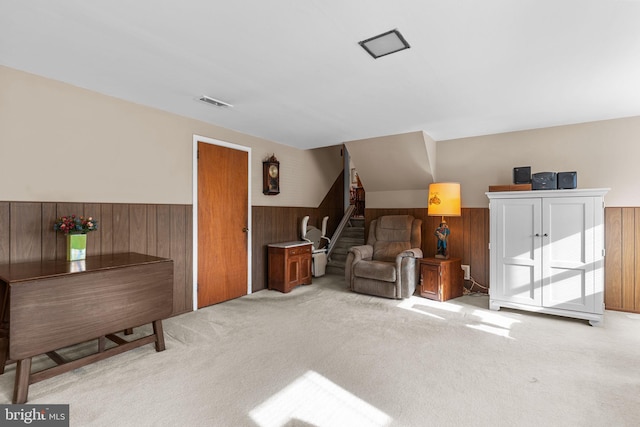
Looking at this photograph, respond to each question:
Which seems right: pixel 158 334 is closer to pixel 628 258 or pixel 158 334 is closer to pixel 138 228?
pixel 138 228

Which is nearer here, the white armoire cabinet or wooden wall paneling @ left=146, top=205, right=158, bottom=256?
the white armoire cabinet

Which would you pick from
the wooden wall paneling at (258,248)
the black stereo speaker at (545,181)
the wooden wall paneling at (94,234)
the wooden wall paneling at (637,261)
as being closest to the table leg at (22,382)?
the wooden wall paneling at (94,234)

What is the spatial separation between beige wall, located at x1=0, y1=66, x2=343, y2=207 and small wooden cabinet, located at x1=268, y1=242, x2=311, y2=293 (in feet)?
4.94

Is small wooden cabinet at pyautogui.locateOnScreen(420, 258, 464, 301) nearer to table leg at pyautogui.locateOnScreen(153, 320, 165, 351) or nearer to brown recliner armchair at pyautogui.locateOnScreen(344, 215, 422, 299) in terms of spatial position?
brown recliner armchair at pyautogui.locateOnScreen(344, 215, 422, 299)

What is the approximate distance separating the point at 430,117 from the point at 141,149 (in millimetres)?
3201

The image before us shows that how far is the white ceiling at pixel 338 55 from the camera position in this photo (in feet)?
5.47

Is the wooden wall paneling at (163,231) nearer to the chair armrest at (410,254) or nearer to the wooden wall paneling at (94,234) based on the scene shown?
the wooden wall paneling at (94,234)

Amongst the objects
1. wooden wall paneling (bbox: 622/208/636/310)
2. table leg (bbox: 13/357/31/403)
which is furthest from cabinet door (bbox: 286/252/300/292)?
wooden wall paneling (bbox: 622/208/636/310)

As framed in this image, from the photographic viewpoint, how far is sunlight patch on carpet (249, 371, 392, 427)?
1.70m

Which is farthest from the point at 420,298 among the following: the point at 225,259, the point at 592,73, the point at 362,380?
the point at 592,73

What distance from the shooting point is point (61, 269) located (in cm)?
214

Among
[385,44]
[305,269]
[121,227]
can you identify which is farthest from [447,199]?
[121,227]

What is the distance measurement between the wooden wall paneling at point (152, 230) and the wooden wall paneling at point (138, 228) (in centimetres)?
3

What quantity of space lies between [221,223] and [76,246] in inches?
63.8
